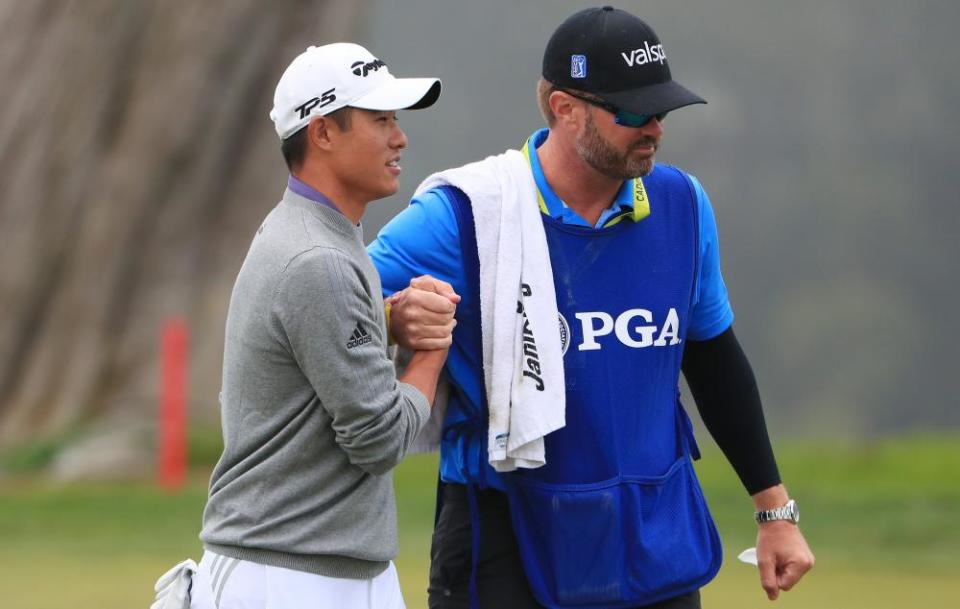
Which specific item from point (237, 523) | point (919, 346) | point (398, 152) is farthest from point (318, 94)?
point (919, 346)

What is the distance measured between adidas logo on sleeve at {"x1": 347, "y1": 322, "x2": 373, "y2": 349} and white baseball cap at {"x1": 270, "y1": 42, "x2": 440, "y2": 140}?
397 millimetres

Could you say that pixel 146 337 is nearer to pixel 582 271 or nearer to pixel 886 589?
pixel 886 589

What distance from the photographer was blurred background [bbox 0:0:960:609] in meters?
9.14

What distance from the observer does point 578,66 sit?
134 inches

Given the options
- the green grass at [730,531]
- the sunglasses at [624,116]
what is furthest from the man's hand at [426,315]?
the green grass at [730,531]

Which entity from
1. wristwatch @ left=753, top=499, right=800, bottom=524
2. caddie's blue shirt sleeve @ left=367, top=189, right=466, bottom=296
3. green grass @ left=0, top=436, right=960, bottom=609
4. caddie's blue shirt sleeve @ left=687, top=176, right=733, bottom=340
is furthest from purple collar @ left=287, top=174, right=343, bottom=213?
green grass @ left=0, top=436, right=960, bottom=609

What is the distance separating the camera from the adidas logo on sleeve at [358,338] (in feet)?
8.99

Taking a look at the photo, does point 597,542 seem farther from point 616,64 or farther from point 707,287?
point 616,64

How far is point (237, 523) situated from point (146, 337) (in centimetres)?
1064

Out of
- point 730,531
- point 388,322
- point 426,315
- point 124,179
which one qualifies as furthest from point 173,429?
point 426,315

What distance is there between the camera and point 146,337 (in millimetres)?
13203

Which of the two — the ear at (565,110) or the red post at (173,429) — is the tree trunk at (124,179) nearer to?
the red post at (173,429)

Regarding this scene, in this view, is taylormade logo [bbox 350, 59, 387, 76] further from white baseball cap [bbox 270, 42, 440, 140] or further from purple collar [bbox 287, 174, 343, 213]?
purple collar [bbox 287, 174, 343, 213]

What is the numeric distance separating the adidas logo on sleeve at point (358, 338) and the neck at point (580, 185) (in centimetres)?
78
